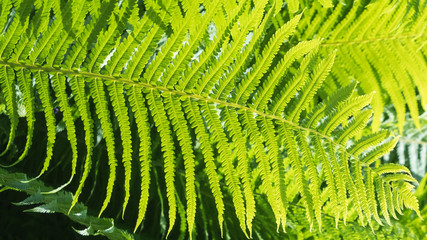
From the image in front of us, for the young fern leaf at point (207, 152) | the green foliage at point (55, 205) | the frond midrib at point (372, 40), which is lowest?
the green foliage at point (55, 205)

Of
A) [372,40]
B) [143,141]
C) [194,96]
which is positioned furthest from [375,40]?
[143,141]

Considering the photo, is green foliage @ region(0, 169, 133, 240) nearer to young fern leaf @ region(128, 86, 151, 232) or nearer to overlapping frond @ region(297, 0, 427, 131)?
young fern leaf @ region(128, 86, 151, 232)

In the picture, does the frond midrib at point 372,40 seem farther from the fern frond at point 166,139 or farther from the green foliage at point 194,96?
the fern frond at point 166,139

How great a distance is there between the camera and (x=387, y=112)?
5.82ft

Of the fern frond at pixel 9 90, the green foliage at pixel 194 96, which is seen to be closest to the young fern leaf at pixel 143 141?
the green foliage at pixel 194 96

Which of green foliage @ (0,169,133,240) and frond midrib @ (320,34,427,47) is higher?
frond midrib @ (320,34,427,47)

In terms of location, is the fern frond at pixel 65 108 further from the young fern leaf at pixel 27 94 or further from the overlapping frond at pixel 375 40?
the overlapping frond at pixel 375 40

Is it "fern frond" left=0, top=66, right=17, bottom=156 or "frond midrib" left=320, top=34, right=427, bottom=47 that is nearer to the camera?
"fern frond" left=0, top=66, right=17, bottom=156

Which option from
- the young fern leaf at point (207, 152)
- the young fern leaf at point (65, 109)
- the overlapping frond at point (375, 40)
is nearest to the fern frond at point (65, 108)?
the young fern leaf at point (65, 109)

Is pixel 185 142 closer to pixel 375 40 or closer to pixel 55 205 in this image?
pixel 55 205

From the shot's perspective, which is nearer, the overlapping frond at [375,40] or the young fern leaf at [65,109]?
the young fern leaf at [65,109]

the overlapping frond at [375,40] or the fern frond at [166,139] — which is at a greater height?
the overlapping frond at [375,40]

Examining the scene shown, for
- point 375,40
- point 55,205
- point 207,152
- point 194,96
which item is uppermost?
point 375,40

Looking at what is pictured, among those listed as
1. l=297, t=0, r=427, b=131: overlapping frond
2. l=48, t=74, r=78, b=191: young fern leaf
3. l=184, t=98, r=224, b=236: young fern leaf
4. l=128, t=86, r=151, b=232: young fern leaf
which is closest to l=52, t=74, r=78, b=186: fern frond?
l=48, t=74, r=78, b=191: young fern leaf
